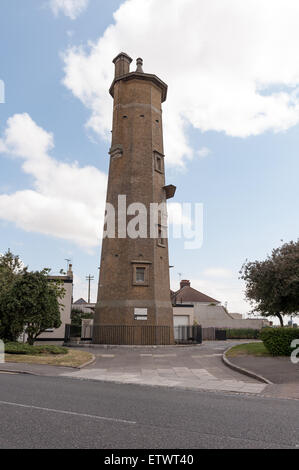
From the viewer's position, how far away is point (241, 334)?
2164 inches

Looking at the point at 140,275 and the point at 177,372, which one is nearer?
the point at 177,372

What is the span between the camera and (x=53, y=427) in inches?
258

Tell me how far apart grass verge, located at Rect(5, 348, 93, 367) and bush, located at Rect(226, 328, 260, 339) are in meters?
37.0

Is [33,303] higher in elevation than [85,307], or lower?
lower

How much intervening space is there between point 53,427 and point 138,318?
22467 mm

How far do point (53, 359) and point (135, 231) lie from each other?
13289 mm

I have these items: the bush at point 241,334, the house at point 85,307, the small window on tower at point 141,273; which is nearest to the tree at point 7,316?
the small window on tower at point 141,273

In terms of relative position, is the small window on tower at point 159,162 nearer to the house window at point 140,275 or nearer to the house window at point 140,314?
the house window at point 140,275

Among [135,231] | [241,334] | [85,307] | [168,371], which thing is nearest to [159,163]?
[135,231]

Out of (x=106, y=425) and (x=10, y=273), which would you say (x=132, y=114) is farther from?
(x=106, y=425)

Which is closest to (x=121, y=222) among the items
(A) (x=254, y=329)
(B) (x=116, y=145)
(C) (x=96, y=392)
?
(B) (x=116, y=145)

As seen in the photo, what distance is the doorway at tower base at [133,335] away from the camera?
28.3m

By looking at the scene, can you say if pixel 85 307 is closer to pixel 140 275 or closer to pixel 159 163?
pixel 140 275
